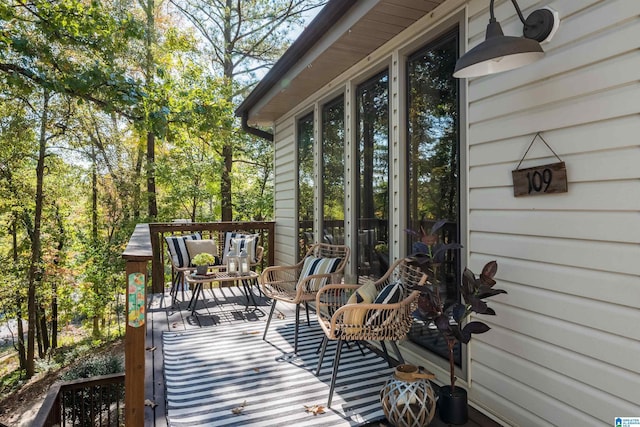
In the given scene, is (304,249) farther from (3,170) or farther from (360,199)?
(3,170)

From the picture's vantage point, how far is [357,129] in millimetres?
4188

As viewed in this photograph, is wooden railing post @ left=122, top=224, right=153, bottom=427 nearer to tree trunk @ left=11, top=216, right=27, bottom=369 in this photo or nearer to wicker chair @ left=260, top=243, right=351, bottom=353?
wicker chair @ left=260, top=243, right=351, bottom=353

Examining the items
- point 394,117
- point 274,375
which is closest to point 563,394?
point 274,375

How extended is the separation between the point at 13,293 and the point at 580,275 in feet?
37.6

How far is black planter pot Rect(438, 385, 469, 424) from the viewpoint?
2.31m

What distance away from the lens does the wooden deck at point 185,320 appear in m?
2.53

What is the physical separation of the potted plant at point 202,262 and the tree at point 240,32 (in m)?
6.59

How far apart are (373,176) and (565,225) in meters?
2.04

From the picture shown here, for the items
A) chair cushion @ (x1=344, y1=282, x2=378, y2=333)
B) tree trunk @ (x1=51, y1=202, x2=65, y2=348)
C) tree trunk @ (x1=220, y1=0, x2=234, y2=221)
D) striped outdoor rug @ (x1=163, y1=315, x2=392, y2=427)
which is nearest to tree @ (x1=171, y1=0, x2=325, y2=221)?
tree trunk @ (x1=220, y1=0, x2=234, y2=221)

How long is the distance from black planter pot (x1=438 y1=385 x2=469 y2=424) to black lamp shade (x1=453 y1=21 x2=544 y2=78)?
70.0 inches

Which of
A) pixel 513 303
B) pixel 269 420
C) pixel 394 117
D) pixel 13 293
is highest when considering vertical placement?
pixel 394 117

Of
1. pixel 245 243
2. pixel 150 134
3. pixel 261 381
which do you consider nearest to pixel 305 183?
pixel 245 243

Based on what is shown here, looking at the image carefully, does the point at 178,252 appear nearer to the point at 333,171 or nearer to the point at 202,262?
the point at 202,262

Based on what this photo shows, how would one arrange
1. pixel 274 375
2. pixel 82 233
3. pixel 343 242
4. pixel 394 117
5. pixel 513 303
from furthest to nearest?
pixel 82 233 → pixel 343 242 → pixel 394 117 → pixel 274 375 → pixel 513 303
